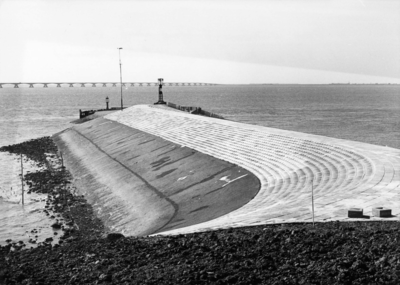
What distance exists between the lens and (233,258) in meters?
10.6

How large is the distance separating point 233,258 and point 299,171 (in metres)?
10.9

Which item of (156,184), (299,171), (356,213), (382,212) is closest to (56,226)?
(156,184)

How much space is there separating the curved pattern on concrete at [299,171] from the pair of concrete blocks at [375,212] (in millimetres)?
195

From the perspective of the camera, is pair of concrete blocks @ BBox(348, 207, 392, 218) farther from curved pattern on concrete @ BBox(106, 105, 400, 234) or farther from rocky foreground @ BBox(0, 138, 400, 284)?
rocky foreground @ BBox(0, 138, 400, 284)

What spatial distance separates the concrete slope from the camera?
20.0 metres

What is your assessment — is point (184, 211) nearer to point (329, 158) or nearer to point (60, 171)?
point (329, 158)

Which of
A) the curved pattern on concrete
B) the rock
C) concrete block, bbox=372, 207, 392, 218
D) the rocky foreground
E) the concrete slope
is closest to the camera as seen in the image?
the rocky foreground

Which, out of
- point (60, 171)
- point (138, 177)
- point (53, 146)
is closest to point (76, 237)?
point (138, 177)

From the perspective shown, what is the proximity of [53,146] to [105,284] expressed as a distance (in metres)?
45.3

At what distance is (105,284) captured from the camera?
10.2m

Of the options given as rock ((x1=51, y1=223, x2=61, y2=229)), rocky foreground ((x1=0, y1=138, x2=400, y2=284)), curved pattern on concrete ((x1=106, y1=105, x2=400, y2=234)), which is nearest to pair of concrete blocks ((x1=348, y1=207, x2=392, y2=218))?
curved pattern on concrete ((x1=106, y1=105, x2=400, y2=234))

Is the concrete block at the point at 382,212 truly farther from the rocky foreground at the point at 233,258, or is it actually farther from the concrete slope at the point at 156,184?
the concrete slope at the point at 156,184

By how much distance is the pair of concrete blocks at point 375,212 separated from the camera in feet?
42.1

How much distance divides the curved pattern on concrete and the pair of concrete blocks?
195mm
